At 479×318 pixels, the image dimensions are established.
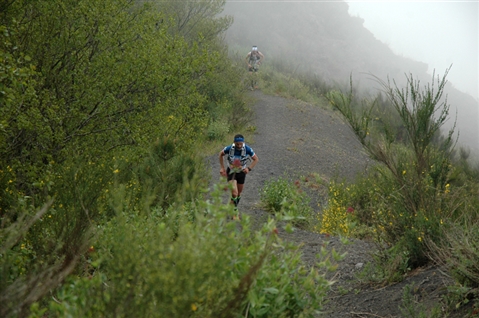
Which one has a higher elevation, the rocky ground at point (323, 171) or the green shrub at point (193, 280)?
the green shrub at point (193, 280)

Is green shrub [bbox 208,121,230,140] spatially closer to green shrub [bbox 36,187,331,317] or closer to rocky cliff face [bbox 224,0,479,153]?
green shrub [bbox 36,187,331,317]

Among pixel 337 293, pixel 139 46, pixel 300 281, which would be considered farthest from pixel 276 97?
pixel 300 281

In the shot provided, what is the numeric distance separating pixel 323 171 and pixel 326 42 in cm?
4409

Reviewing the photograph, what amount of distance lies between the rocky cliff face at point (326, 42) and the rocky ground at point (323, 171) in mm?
25033

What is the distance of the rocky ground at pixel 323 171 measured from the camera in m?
5.91

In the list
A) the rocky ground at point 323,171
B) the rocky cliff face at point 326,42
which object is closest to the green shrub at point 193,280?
the rocky ground at point 323,171

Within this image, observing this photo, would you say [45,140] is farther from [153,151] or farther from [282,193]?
[282,193]

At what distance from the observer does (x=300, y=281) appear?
Result: 3.55 meters

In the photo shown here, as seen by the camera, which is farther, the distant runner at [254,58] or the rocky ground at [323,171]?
the distant runner at [254,58]

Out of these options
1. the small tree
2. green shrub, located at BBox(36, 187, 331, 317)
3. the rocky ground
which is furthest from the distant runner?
green shrub, located at BBox(36, 187, 331, 317)

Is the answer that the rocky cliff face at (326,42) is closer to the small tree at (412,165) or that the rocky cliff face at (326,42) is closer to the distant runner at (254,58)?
the distant runner at (254,58)

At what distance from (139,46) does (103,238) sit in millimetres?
4081

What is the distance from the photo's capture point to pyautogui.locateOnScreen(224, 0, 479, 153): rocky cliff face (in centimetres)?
5350

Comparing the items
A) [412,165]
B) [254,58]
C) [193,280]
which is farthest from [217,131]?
[193,280]
